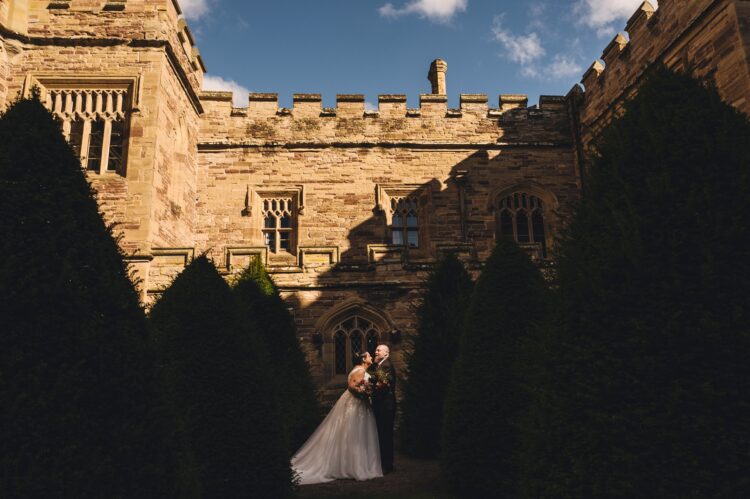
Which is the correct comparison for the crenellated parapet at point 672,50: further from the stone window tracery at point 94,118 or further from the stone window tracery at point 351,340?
the stone window tracery at point 94,118

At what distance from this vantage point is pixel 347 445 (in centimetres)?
690

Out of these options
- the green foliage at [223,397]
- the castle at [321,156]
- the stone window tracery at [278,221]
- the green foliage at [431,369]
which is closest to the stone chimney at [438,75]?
the castle at [321,156]

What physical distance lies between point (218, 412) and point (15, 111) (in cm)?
262

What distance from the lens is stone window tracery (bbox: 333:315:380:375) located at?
1076 cm

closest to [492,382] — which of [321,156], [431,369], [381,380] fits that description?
[381,380]

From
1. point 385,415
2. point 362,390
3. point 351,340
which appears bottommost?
point 385,415

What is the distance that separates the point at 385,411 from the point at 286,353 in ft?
5.97

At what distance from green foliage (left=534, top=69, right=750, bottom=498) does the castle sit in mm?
7063

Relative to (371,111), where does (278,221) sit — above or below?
below

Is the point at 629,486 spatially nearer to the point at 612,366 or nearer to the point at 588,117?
the point at 612,366

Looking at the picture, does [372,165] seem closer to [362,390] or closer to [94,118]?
[94,118]

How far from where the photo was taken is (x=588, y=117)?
1406cm

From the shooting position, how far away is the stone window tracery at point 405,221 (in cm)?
1402

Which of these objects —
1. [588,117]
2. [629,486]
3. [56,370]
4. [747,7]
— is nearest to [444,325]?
[629,486]
